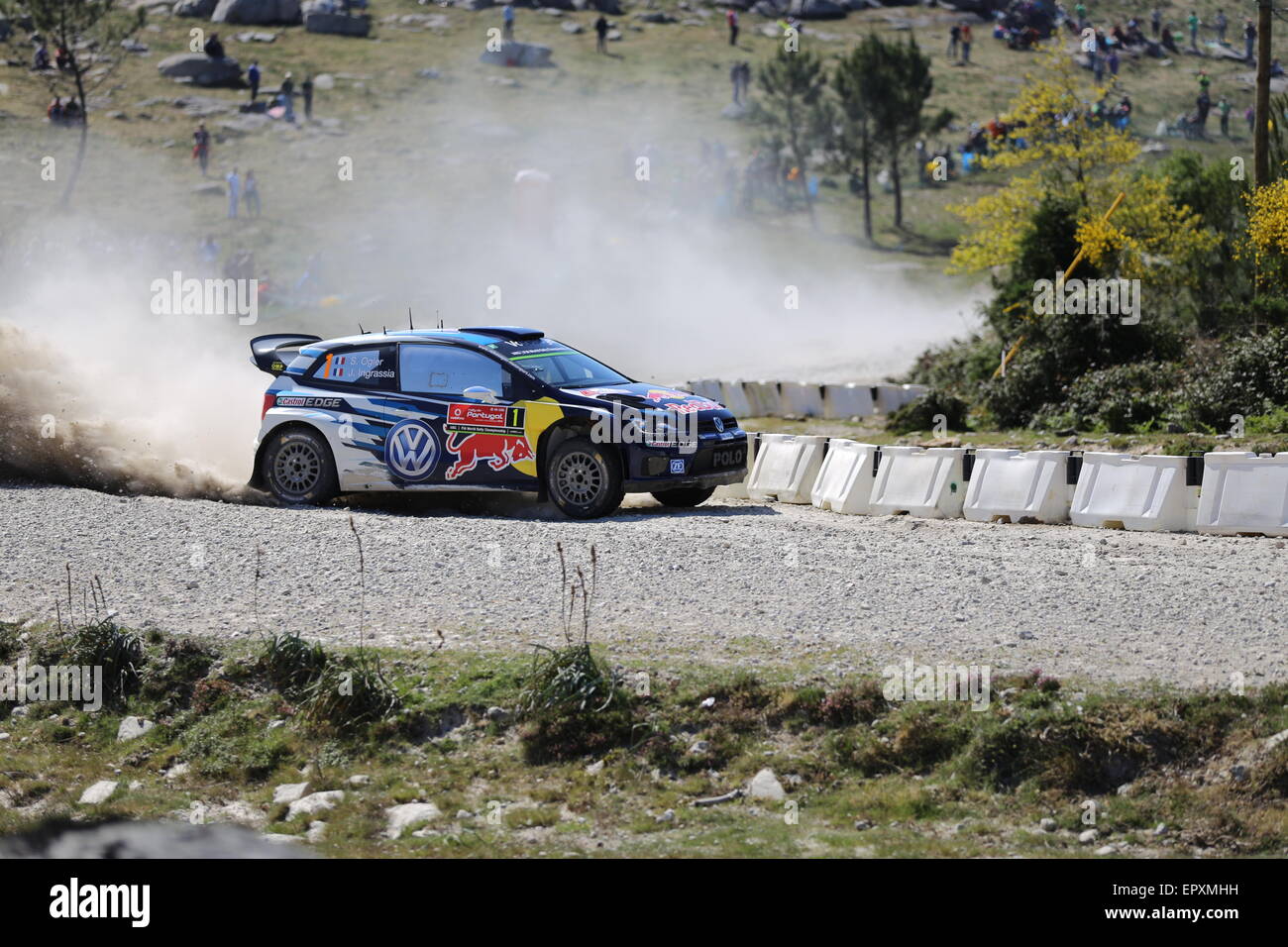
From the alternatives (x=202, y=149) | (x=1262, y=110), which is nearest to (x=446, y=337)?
(x=1262, y=110)

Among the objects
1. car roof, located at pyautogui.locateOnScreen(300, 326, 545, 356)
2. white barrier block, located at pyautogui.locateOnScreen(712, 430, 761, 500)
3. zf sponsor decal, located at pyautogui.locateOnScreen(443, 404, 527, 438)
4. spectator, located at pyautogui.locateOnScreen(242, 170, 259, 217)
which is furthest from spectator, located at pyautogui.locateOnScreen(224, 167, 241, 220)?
zf sponsor decal, located at pyautogui.locateOnScreen(443, 404, 527, 438)

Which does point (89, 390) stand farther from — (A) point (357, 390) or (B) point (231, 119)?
(B) point (231, 119)

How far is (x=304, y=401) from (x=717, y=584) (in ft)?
19.5

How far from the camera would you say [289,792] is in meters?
8.50

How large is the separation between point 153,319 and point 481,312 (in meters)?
9.52

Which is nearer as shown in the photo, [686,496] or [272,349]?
[686,496]

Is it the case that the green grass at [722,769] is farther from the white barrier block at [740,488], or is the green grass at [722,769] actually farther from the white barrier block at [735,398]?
the white barrier block at [735,398]

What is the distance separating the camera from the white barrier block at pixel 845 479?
587 inches

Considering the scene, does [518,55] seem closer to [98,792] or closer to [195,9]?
[195,9]

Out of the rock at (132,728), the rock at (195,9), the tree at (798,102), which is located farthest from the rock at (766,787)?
the rock at (195,9)

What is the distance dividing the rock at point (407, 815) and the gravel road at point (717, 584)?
179 cm

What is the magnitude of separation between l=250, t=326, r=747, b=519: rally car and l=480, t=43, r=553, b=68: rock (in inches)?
2423

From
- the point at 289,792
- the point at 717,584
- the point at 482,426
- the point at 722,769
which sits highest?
the point at 482,426
